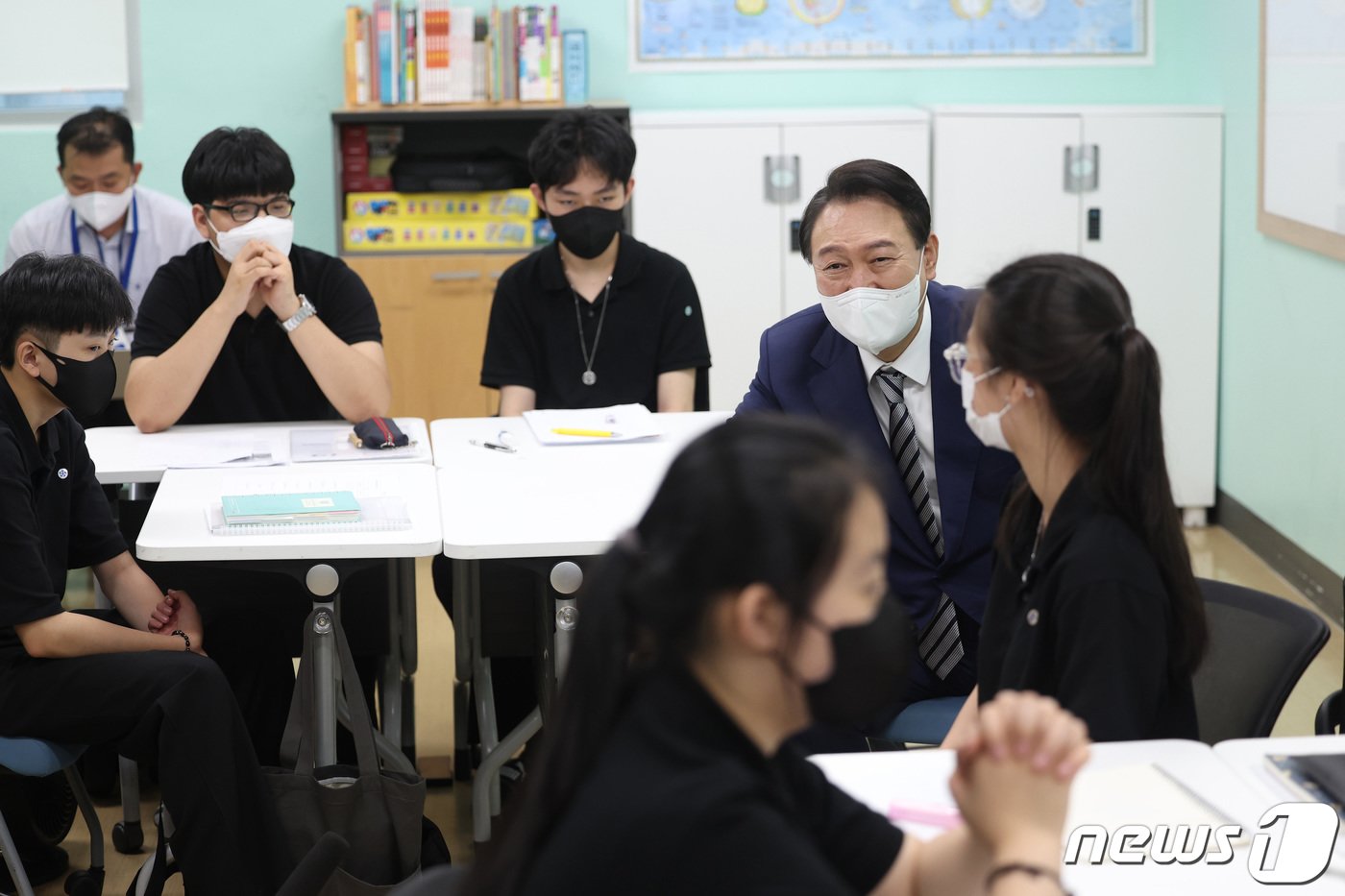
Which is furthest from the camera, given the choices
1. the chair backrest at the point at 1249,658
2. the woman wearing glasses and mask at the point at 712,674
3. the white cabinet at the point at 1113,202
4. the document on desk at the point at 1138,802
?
the white cabinet at the point at 1113,202

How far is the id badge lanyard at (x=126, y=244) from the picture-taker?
470 centimetres

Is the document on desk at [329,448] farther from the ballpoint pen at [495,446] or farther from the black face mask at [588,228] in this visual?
the black face mask at [588,228]

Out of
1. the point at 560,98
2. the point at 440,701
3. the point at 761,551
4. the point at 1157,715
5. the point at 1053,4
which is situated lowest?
the point at 440,701

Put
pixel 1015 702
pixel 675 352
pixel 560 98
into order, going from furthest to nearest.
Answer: pixel 560 98
pixel 675 352
pixel 1015 702

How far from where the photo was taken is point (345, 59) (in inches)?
211

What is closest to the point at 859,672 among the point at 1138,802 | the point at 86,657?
the point at 1138,802

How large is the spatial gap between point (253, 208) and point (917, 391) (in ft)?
5.34

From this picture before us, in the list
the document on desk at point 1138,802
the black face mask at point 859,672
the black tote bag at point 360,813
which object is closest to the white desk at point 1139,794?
the document on desk at point 1138,802

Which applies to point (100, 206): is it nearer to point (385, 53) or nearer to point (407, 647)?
point (385, 53)

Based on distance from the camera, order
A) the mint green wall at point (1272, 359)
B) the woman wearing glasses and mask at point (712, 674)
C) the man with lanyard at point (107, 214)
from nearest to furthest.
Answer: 1. the woman wearing glasses and mask at point (712, 674)
2. the mint green wall at point (1272, 359)
3. the man with lanyard at point (107, 214)

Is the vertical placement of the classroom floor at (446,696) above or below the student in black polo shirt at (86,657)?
below

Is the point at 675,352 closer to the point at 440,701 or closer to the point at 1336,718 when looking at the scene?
the point at 440,701

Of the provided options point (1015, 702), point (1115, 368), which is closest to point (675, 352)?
point (1115, 368)

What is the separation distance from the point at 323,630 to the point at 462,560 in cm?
60
